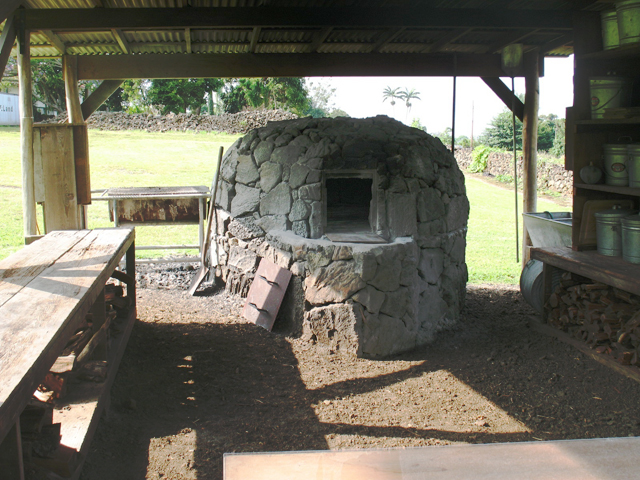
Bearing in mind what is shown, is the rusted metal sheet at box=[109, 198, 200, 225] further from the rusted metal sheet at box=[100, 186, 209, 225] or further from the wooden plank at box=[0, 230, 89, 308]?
the wooden plank at box=[0, 230, 89, 308]

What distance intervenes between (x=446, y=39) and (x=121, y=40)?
3.76 metres

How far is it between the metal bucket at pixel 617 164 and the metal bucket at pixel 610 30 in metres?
0.84

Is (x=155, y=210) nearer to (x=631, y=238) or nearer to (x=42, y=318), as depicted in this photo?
(x=42, y=318)

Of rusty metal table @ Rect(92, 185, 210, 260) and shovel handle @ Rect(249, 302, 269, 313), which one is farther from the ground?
rusty metal table @ Rect(92, 185, 210, 260)

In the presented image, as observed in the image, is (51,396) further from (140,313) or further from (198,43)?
(198,43)

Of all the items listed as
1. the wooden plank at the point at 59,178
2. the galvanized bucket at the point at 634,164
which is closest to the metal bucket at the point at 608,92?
the galvanized bucket at the point at 634,164

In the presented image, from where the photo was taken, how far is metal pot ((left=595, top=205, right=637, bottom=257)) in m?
4.42

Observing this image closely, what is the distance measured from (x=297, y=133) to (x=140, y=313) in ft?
8.68

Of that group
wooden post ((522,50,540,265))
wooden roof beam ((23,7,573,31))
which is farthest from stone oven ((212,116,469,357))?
wooden post ((522,50,540,265))

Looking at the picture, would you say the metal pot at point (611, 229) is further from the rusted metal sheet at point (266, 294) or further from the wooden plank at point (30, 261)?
the wooden plank at point (30, 261)

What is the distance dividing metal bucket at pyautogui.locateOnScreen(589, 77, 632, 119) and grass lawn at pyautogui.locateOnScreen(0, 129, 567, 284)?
3.83 m

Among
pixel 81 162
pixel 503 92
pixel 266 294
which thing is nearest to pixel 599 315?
pixel 266 294

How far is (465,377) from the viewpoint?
14.4 feet

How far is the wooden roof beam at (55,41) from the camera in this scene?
5.27 meters
